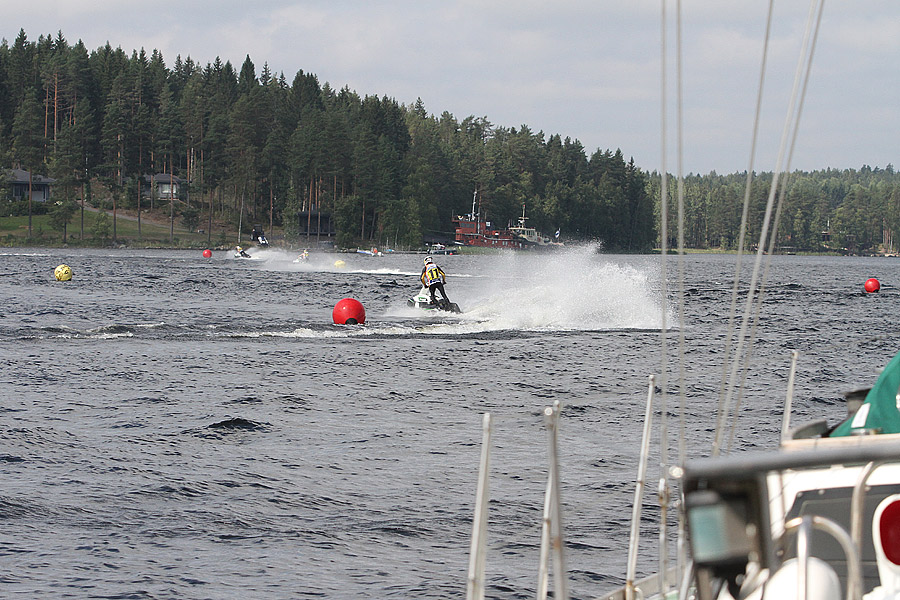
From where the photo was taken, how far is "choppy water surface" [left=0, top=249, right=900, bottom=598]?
962 cm

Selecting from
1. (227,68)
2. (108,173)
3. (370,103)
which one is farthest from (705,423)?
(227,68)

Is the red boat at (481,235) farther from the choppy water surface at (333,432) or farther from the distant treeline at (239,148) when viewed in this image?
the choppy water surface at (333,432)

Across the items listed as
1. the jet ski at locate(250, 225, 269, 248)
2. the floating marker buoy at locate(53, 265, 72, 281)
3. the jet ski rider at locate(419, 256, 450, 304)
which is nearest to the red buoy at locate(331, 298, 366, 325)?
the jet ski rider at locate(419, 256, 450, 304)

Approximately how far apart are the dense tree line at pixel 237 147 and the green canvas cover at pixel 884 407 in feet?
343

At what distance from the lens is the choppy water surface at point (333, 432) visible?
9625 millimetres

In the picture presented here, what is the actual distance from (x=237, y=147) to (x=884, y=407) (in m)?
124

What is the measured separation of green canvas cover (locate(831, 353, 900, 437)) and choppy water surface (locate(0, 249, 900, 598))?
1.41 meters

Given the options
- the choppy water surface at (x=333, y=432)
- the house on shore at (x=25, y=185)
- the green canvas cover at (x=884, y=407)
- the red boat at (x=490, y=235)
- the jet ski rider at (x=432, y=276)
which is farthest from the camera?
the red boat at (x=490, y=235)

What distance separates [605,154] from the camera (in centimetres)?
19762

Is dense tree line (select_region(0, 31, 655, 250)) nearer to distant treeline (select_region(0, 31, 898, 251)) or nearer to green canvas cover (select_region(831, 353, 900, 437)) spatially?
distant treeline (select_region(0, 31, 898, 251))

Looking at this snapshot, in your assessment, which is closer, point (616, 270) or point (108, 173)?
point (616, 270)

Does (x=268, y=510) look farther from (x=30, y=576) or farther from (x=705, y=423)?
(x=705, y=423)

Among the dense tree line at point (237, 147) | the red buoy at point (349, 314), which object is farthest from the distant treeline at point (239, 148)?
the red buoy at point (349, 314)

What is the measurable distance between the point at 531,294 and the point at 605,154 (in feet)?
537
